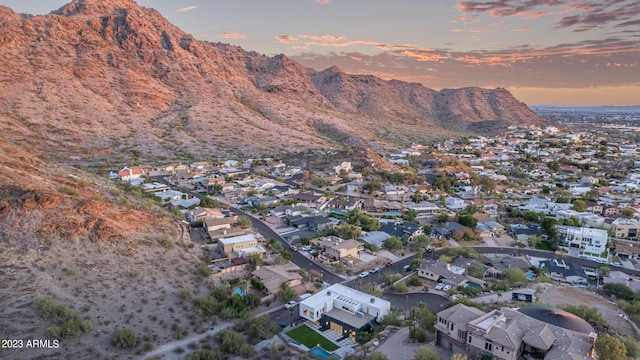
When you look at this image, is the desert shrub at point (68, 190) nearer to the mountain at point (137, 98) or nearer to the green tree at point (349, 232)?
the green tree at point (349, 232)

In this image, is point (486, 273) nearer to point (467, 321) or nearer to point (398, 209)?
point (467, 321)

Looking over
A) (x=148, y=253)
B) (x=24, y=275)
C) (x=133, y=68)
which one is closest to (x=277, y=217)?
(x=148, y=253)

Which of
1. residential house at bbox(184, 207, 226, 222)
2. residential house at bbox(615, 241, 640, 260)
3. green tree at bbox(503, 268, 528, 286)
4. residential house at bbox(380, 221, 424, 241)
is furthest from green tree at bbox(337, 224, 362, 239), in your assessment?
residential house at bbox(615, 241, 640, 260)

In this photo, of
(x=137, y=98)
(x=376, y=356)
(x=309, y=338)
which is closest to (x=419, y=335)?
(x=376, y=356)

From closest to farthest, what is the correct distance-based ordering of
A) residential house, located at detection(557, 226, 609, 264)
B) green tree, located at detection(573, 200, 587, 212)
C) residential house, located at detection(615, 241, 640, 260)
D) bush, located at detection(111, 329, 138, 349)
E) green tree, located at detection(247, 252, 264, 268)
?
bush, located at detection(111, 329, 138, 349) < green tree, located at detection(247, 252, 264, 268) < residential house, located at detection(557, 226, 609, 264) < residential house, located at detection(615, 241, 640, 260) < green tree, located at detection(573, 200, 587, 212)

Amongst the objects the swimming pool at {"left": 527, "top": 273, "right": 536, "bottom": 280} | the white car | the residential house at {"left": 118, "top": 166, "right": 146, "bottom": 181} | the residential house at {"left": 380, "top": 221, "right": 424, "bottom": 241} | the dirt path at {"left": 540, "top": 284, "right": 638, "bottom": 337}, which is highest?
the residential house at {"left": 118, "top": 166, "right": 146, "bottom": 181}

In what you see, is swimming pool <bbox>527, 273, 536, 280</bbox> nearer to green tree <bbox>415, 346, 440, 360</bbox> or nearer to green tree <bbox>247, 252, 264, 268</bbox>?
green tree <bbox>415, 346, 440, 360</bbox>
